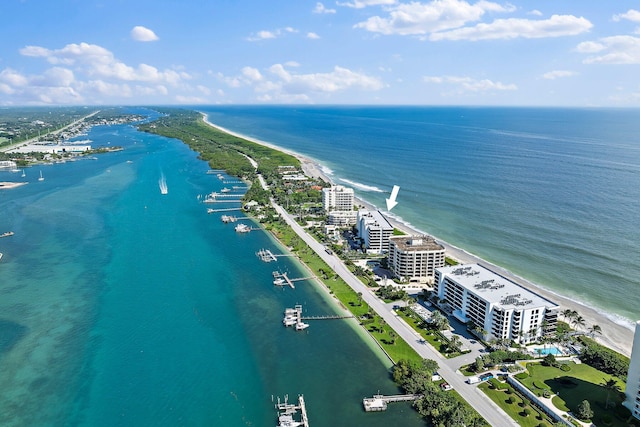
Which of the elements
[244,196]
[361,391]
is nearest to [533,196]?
[244,196]

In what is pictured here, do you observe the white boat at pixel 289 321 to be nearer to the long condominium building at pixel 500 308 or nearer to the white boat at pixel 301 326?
the white boat at pixel 301 326

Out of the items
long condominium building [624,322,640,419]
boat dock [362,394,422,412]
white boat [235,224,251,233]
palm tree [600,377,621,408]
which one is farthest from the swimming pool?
white boat [235,224,251,233]

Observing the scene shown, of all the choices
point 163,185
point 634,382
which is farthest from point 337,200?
point 634,382

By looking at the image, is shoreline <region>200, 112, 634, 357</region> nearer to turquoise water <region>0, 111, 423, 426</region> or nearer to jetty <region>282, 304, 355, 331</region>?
jetty <region>282, 304, 355, 331</region>

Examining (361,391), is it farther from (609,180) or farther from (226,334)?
(609,180)

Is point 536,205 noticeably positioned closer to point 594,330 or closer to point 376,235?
point 376,235

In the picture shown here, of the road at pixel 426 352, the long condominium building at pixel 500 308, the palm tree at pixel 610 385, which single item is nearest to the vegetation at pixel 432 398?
the road at pixel 426 352

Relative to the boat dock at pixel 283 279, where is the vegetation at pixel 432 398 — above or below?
below
